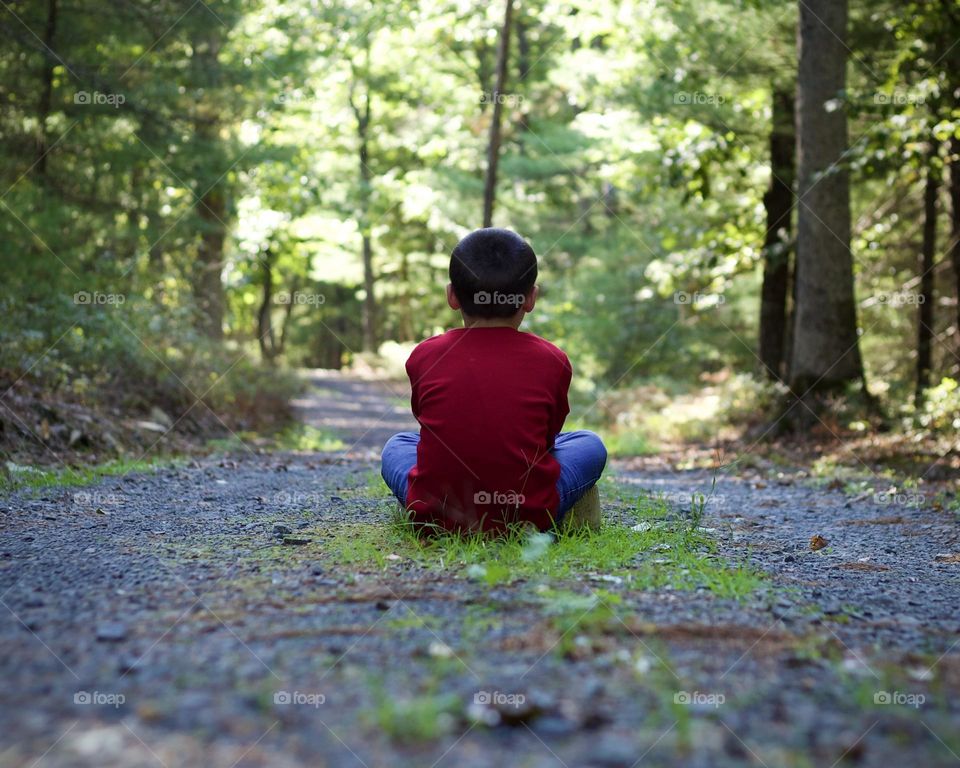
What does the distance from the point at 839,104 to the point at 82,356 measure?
7.83 metres

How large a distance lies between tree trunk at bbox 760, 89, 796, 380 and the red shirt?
801 centimetres

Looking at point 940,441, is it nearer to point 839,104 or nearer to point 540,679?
point 839,104

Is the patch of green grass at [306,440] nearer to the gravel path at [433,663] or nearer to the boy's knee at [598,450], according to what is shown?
the gravel path at [433,663]

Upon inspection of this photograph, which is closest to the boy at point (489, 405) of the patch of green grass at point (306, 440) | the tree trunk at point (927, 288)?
the patch of green grass at point (306, 440)

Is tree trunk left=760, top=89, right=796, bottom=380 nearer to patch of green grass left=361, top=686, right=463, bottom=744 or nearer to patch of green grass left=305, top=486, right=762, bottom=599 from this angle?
patch of green grass left=305, top=486, right=762, bottom=599

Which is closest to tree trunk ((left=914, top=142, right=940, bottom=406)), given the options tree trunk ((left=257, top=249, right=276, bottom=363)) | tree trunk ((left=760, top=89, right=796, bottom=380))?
tree trunk ((left=760, top=89, right=796, bottom=380))

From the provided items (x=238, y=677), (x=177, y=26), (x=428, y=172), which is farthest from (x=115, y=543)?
(x=428, y=172)

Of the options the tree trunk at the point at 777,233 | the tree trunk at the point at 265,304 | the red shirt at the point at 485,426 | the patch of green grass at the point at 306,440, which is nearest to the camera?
the red shirt at the point at 485,426

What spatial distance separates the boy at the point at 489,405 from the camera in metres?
3.80

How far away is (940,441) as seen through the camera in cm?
824

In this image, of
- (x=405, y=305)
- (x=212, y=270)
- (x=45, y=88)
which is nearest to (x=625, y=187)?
(x=212, y=270)

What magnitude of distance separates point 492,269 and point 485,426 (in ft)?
2.33

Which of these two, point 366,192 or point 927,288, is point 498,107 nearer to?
point 366,192

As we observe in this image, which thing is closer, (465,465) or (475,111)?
(465,465)
